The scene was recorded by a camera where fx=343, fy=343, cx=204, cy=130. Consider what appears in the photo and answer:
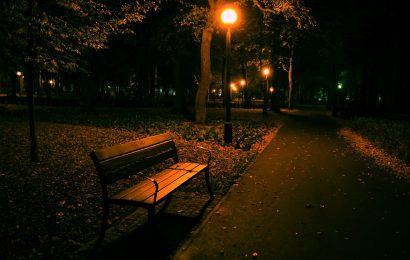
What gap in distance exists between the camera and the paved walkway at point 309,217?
4422 mm

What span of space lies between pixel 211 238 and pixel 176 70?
25.0 m

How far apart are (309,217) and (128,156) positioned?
10.1 ft

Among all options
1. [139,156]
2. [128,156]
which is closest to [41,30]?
[139,156]

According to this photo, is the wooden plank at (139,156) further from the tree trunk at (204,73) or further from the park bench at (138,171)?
the tree trunk at (204,73)

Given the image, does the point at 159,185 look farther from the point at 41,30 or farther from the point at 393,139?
the point at 393,139

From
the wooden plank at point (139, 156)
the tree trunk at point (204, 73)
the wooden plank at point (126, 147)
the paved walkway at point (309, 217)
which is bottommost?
the paved walkway at point (309, 217)

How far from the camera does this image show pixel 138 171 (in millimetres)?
5488

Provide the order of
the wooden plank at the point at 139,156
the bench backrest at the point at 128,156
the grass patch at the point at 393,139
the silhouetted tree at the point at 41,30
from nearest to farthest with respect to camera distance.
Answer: the bench backrest at the point at 128,156 → the wooden plank at the point at 139,156 → the silhouetted tree at the point at 41,30 → the grass patch at the point at 393,139

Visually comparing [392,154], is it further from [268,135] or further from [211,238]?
[211,238]

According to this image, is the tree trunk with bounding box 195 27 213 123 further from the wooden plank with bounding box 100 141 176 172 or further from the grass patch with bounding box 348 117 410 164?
the wooden plank with bounding box 100 141 176 172

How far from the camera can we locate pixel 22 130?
1402cm

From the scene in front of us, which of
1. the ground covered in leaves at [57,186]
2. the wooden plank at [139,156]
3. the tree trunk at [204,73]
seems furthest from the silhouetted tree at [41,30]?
the tree trunk at [204,73]

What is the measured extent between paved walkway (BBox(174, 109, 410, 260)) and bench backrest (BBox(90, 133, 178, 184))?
138 cm

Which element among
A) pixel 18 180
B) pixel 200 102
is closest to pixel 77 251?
pixel 18 180
